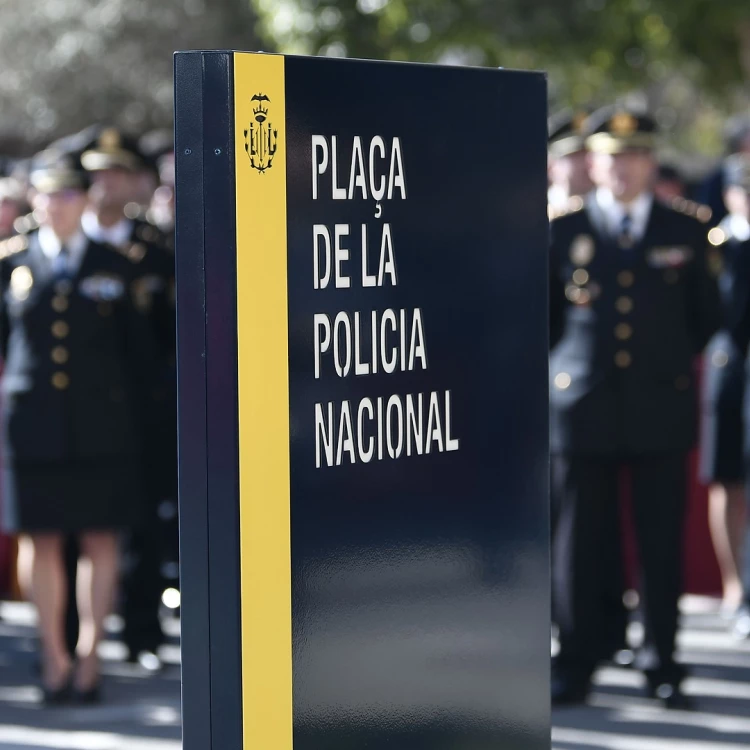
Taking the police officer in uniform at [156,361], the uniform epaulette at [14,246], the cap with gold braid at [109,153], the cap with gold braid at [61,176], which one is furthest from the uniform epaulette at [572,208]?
the uniform epaulette at [14,246]

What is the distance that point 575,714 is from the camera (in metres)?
6.08

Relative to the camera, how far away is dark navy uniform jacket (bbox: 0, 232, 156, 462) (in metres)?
6.27

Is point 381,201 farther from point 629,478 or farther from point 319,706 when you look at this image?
point 629,478

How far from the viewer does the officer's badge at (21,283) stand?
6.27 meters

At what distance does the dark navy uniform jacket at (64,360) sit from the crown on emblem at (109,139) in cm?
90

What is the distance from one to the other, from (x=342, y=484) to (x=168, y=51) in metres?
25.9

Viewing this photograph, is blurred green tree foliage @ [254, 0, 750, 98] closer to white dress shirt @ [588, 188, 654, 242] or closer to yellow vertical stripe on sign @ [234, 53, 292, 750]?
white dress shirt @ [588, 188, 654, 242]

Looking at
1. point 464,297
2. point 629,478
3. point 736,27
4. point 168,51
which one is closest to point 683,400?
point 629,478

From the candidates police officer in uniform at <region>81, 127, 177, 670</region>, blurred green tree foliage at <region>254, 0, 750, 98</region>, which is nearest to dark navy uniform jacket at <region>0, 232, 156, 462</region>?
police officer in uniform at <region>81, 127, 177, 670</region>

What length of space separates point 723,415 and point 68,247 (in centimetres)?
304

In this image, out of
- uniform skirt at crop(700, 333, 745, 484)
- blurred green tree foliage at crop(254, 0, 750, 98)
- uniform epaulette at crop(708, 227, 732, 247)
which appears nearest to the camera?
uniform epaulette at crop(708, 227, 732, 247)

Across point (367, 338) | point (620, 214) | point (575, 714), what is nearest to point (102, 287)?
point (620, 214)

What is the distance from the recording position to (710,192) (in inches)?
388

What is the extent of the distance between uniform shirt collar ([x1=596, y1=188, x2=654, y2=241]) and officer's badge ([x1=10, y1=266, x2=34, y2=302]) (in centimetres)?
208
